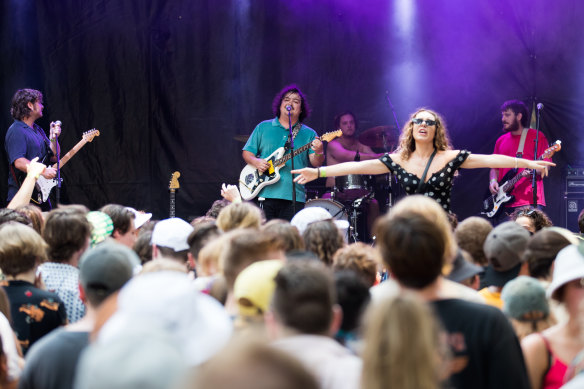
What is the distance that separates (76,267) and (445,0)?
809 centimetres

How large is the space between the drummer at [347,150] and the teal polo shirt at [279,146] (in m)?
1.62

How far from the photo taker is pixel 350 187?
10719 millimetres

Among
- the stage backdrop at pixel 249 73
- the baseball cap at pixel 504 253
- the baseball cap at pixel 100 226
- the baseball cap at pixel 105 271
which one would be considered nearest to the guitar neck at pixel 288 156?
the stage backdrop at pixel 249 73

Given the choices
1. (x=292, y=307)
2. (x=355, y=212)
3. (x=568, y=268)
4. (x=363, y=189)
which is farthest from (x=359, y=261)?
(x=363, y=189)

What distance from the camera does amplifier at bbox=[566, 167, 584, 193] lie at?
420 inches

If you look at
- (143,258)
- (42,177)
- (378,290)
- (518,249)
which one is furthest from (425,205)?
(42,177)

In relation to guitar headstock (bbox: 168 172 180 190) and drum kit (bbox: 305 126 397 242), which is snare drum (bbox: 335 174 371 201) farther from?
guitar headstock (bbox: 168 172 180 190)

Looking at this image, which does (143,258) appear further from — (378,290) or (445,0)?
(445,0)

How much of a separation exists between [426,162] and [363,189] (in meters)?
4.22

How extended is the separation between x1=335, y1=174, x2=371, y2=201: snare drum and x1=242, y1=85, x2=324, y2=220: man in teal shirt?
1.48m

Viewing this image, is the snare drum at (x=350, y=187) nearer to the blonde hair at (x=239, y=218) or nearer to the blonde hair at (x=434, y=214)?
the blonde hair at (x=239, y=218)

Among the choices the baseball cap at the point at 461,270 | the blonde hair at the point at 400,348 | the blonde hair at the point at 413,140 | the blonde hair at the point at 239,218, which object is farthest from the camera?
the blonde hair at the point at 413,140

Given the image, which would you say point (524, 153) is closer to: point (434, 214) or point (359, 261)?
point (359, 261)

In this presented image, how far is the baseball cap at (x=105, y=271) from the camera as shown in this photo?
297 cm
